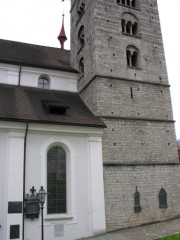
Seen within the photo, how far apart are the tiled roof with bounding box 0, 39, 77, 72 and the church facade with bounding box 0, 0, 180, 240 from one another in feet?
0.25

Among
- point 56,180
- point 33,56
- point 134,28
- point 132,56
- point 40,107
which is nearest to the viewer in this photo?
point 56,180

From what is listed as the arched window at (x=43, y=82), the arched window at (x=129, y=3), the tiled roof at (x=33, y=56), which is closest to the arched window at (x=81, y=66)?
the tiled roof at (x=33, y=56)

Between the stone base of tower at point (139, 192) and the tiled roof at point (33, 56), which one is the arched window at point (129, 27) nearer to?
the tiled roof at point (33, 56)

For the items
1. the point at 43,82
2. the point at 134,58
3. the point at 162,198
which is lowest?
the point at 162,198

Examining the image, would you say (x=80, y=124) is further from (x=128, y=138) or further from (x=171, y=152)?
(x=171, y=152)

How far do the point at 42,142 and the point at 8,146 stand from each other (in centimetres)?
173

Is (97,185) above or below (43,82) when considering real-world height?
below

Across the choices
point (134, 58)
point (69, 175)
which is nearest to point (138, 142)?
point (69, 175)

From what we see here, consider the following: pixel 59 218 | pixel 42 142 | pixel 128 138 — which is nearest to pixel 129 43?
pixel 128 138

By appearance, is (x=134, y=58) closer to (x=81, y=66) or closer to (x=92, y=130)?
(x=81, y=66)

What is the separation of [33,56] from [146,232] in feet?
43.9

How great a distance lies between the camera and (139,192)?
16.5 metres

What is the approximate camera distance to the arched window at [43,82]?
18781 mm

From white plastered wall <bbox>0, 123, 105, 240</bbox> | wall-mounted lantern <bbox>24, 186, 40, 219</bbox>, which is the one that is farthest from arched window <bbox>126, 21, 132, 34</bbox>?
wall-mounted lantern <bbox>24, 186, 40, 219</bbox>
